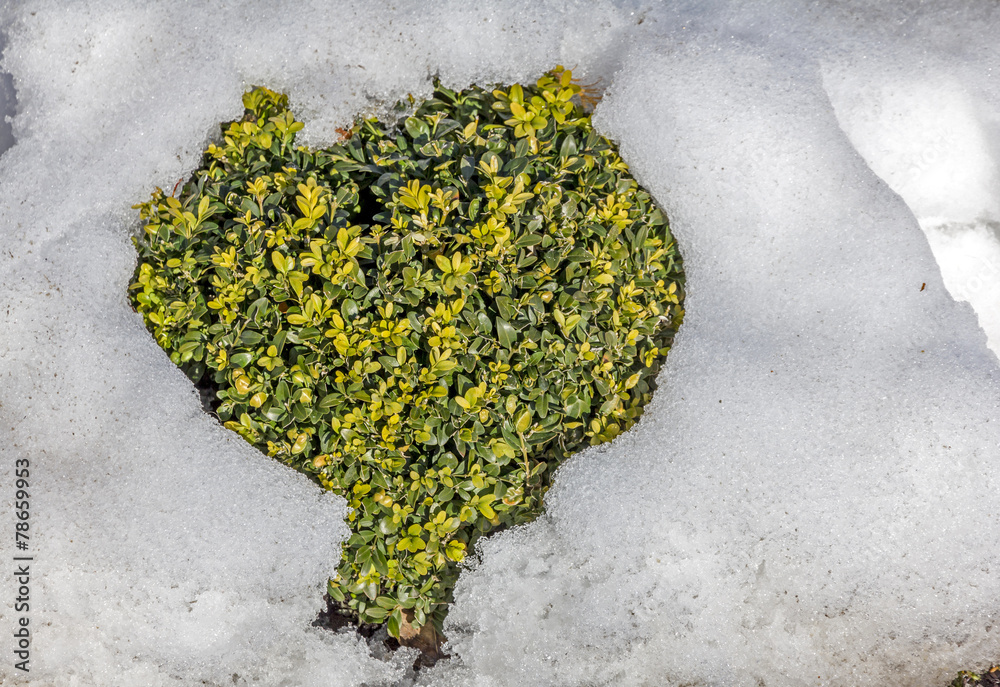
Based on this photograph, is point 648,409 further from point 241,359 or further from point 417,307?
point 241,359

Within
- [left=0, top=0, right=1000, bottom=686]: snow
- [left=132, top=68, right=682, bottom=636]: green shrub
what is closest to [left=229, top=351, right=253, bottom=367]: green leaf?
[left=132, top=68, right=682, bottom=636]: green shrub

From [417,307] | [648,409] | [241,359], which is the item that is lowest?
[648,409]

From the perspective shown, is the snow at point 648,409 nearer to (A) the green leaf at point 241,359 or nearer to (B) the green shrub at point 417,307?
(B) the green shrub at point 417,307

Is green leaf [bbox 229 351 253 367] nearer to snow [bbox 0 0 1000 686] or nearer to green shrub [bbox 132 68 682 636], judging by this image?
green shrub [bbox 132 68 682 636]

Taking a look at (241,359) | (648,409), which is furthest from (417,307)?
(648,409)

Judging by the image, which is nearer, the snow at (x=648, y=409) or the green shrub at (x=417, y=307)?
the green shrub at (x=417, y=307)

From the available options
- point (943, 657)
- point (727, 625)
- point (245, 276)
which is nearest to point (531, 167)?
point (245, 276)

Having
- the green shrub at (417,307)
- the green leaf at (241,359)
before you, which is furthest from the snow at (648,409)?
the green leaf at (241,359)
